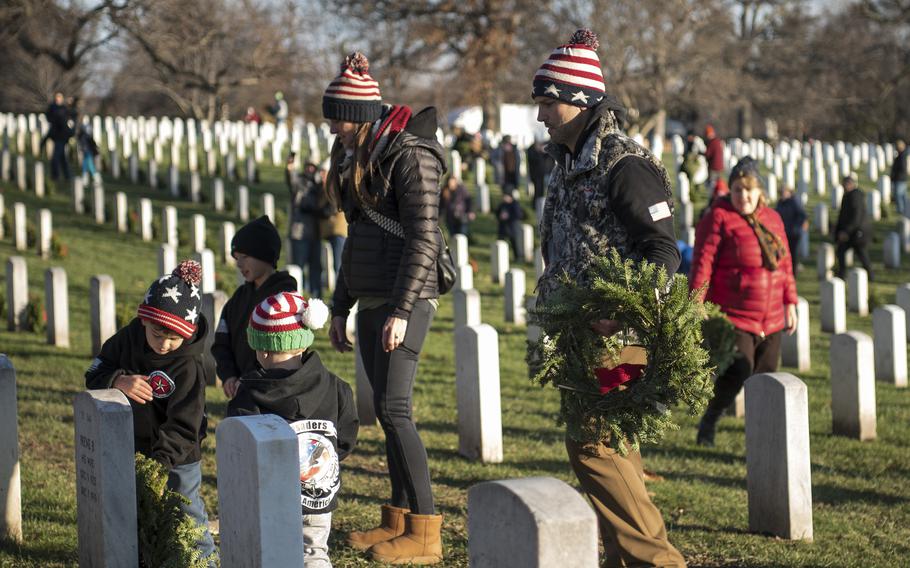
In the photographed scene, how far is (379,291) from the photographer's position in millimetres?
5867

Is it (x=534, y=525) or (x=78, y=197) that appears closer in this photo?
(x=534, y=525)

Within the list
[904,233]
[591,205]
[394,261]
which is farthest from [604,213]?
[904,233]

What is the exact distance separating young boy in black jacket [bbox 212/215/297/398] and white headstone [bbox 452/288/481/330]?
23.4 ft

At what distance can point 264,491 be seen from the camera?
3.72 metres

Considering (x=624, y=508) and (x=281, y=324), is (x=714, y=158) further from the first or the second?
(x=281, y=324)

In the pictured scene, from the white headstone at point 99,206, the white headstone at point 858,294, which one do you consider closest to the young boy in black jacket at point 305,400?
the white headstone at point 858,294

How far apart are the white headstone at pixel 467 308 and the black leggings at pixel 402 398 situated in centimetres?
744

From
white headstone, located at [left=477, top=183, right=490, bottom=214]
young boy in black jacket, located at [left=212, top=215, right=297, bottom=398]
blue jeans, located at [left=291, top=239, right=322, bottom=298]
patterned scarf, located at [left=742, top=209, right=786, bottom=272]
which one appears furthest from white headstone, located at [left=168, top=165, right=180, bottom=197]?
young boy in black jacket, located at [left=212, top=215, right=297, bottom=398]

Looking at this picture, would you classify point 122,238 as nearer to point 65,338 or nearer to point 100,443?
point 65,338

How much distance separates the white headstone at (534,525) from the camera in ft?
9.39

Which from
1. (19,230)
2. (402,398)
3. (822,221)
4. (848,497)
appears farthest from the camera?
(822,221)

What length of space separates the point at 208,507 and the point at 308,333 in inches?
93.4

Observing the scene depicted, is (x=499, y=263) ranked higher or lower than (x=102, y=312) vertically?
higher

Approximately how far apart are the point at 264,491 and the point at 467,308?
31.8ft
